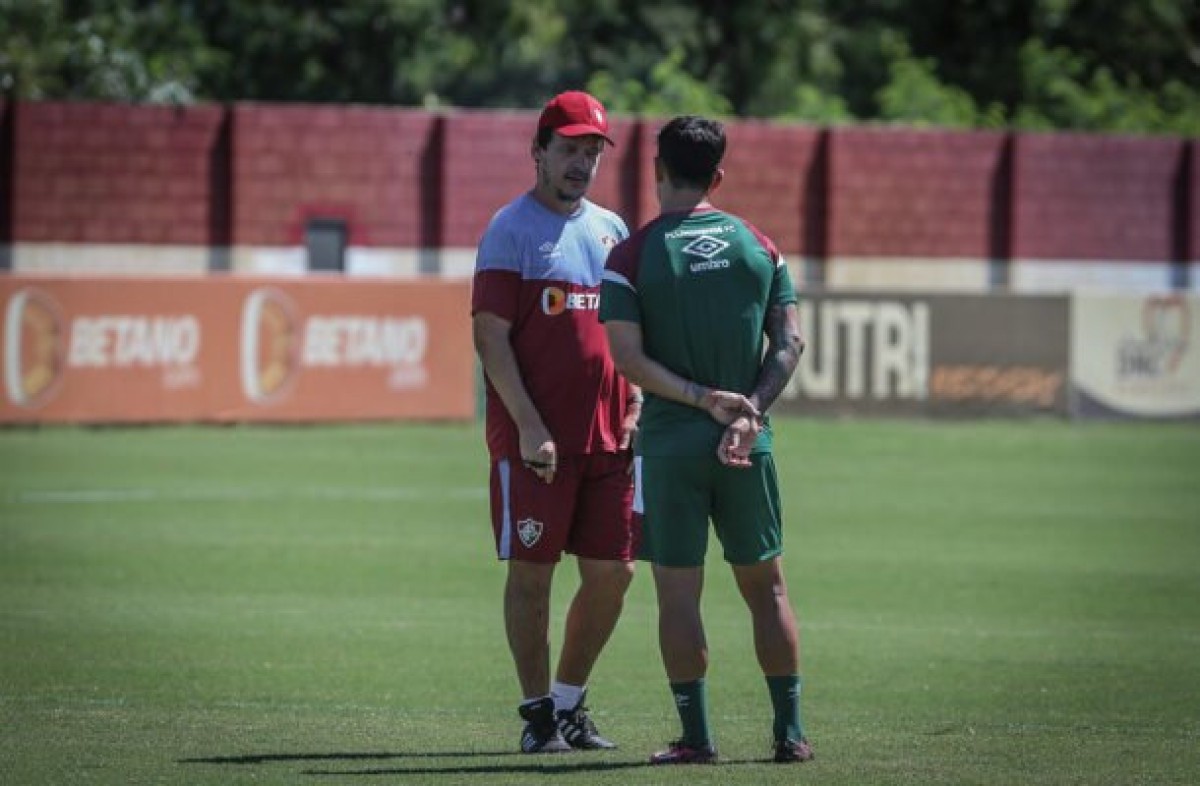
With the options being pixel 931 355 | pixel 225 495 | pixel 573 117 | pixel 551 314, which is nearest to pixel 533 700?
pixel 551 314

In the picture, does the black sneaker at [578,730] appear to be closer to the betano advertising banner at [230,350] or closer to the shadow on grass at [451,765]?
the shadow on grass at [451,765]

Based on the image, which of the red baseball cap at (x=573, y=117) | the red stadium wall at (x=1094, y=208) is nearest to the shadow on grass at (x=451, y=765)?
the red baseball cap at (x=573, y=117)

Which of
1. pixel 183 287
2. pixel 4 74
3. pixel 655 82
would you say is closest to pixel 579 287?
pixel 183 287

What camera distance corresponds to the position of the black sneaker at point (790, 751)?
7395 mm

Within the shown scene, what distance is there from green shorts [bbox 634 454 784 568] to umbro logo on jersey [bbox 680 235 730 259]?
64cm

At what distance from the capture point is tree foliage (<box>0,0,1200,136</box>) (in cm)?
4191

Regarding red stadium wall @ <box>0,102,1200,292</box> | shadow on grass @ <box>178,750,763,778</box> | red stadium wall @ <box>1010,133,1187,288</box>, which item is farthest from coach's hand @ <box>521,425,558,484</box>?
red stadium wall @ <box>1010,133,1187,288</box>

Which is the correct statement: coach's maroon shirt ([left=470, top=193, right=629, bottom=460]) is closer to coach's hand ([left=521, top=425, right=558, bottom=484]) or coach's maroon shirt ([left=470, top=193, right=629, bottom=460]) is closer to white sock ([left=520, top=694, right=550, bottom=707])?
coach's hand ([left=521, top=425, right=558, bottom=484])

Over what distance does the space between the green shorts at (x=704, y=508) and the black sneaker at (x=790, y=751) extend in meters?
0.60

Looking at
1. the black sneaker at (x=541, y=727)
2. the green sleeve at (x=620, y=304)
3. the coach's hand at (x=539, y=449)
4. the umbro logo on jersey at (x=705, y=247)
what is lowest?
the black sneaker at (x=541, y=727)

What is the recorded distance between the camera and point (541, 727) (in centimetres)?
789

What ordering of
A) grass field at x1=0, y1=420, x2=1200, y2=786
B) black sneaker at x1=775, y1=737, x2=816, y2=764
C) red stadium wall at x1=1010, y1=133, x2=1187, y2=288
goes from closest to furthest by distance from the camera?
black sneaker at x1=775, y1=737, x2=816, y2=764, grass field at x1=0, y1=420, x2=1200, y2=786, red stadium wall at x1=1010, y1=133, x2=1187, y2=288

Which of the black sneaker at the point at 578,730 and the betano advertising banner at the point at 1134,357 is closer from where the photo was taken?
the black sneaker at the point at 578,730

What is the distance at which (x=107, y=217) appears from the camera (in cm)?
3472
